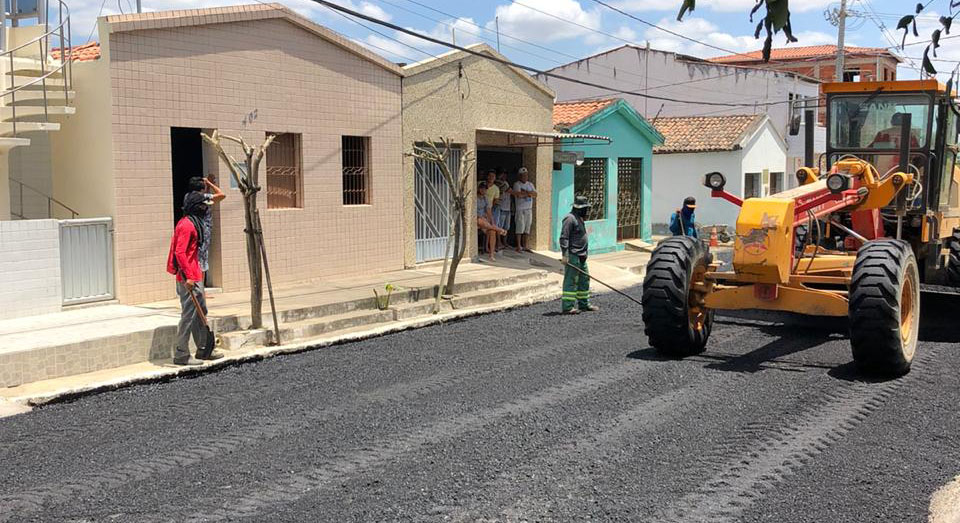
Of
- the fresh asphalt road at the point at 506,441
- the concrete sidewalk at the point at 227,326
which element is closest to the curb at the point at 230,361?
the concrete sidewalk at the point at 227,326

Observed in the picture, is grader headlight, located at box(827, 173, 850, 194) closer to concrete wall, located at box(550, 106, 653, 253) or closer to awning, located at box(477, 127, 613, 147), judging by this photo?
awning, located at box(477, 127, 613, 147)

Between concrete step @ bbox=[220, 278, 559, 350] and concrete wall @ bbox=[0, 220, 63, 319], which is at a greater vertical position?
concrete wall @ bbox=[0, 220, 63, 319]

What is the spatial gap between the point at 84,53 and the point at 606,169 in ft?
40.0

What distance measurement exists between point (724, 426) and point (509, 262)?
10960mm

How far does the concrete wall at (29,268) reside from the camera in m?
10.3

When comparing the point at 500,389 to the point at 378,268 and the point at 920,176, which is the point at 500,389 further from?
the point at 378,268

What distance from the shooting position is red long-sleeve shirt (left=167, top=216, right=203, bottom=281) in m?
9.45

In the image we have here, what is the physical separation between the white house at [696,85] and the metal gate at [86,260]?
26.0 meters

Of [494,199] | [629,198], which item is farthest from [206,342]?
[629,198]

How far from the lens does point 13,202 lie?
12234mm

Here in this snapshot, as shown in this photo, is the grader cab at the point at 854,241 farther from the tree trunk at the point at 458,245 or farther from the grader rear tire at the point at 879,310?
the tree trunk at the point at 458,245

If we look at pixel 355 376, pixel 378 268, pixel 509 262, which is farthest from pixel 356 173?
pixel 355 376

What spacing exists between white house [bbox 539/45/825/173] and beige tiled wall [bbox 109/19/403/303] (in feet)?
69.7

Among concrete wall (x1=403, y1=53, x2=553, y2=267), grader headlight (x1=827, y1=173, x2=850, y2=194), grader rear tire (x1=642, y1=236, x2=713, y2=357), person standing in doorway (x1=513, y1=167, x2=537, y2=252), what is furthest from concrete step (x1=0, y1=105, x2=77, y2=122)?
person standing in doorway (x1=513, y1=167, x2=537, y2=252)
